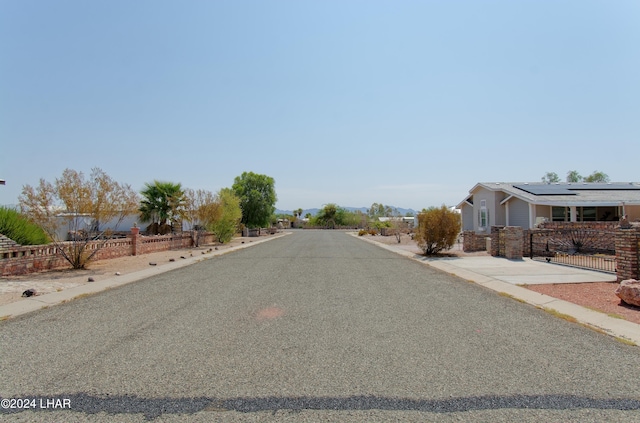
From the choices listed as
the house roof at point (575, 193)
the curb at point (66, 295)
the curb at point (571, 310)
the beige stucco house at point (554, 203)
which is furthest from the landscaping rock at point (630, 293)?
the house roof at point (575, 193)

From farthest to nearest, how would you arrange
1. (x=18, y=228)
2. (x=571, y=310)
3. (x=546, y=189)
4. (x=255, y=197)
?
(x=255, y=197), (x=546, y=189), (x=18, y=228), (x=571, y=310)

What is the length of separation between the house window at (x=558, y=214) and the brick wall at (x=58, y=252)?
1016 inches

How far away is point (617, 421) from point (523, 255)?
54.0 ft

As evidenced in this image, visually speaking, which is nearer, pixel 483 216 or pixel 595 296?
pixel 595 296

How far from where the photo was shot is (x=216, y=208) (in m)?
32.7

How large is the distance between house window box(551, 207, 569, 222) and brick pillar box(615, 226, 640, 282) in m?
17.1

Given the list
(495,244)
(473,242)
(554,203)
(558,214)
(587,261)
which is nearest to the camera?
(587,261)

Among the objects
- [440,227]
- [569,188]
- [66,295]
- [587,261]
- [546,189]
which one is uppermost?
[569,188]

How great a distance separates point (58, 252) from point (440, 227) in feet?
57.2

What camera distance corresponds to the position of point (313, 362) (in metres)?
5.25

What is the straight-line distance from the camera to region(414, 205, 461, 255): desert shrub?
2100 cm

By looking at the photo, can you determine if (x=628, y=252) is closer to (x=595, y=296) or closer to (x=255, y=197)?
(x=595, y=296)

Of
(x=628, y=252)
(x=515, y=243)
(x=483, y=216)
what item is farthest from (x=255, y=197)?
(x=628, y=252)

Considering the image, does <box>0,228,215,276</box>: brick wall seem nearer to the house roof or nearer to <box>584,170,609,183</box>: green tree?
the house roof
